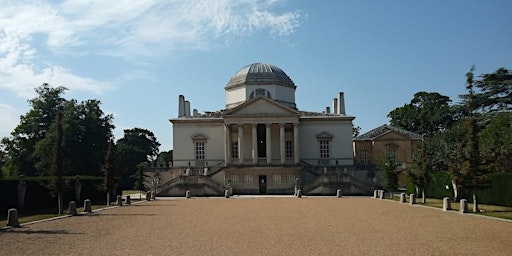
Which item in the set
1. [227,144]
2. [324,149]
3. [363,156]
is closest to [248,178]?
[227,144]

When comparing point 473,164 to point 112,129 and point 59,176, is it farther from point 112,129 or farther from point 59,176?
point 112,129

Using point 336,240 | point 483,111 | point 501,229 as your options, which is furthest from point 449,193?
point 336,240

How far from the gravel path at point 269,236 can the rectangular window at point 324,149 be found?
39.1 metres

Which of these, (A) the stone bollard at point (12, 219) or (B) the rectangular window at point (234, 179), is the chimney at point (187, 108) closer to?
(B) the rectangular window at point (234, 179)

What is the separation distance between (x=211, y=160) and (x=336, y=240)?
4809 cm

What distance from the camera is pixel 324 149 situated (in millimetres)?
64000

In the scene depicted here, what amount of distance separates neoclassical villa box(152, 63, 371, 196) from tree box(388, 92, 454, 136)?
26.4 m

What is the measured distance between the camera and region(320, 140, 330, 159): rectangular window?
63959mm

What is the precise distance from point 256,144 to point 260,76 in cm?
1236

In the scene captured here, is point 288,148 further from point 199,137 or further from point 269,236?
point 269,236

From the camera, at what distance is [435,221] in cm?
2253

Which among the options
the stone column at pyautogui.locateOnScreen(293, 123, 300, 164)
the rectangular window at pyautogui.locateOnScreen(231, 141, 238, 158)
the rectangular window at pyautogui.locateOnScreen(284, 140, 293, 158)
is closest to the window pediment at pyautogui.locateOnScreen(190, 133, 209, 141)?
the rectangular window at pyautogui.locateOnScreen(231, 141, 238, 158)

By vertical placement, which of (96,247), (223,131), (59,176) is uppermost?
(223,131)

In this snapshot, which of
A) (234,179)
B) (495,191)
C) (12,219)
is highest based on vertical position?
(234,179)
